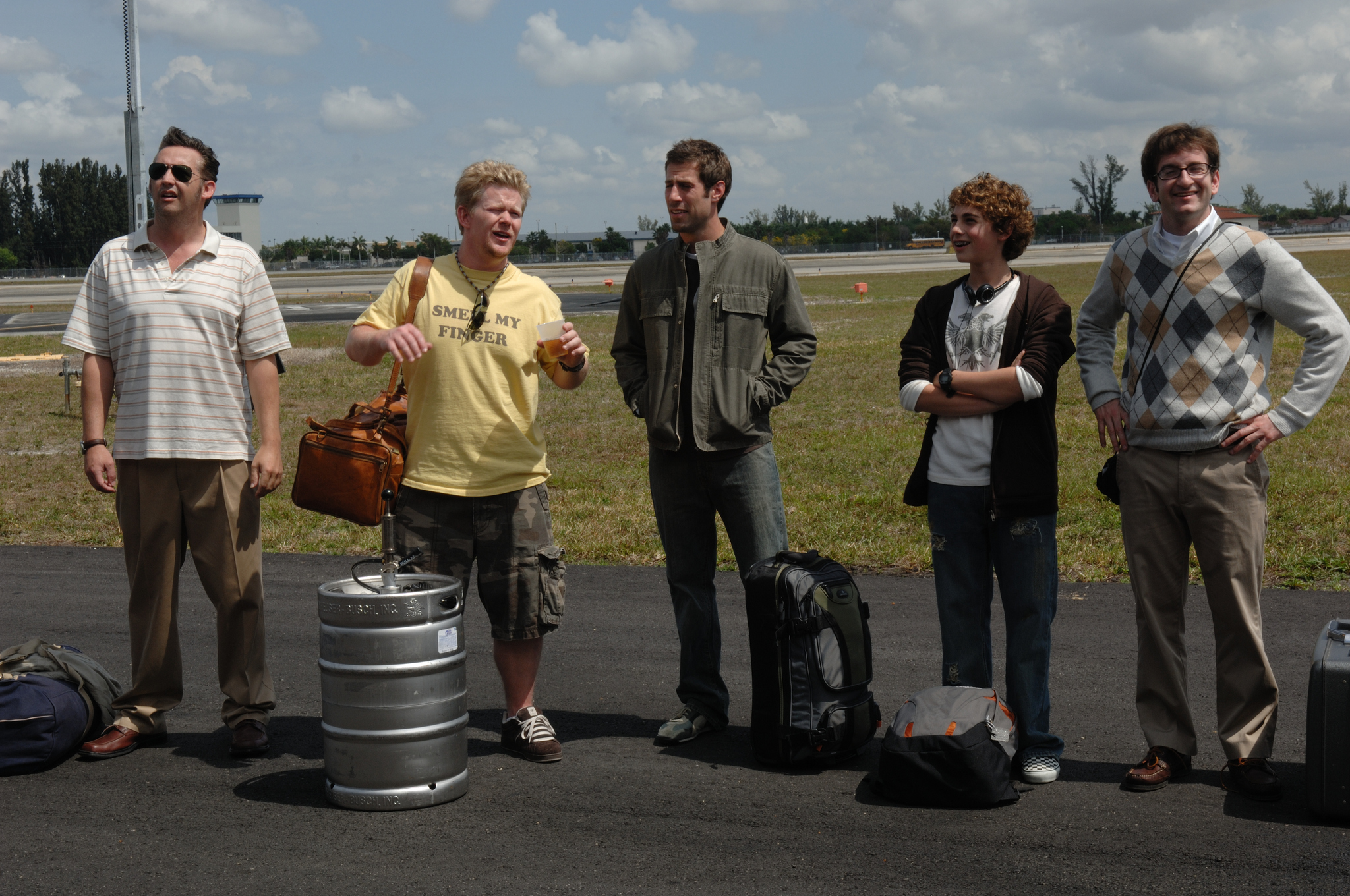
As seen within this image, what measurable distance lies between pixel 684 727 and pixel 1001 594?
1.34 m

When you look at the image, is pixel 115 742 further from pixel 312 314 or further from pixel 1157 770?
pixel 312 314

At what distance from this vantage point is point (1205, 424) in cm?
380

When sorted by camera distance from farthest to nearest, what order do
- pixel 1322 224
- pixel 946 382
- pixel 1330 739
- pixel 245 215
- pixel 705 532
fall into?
pixel 1322 224, pixel 245 215, pixel 705 532, pixel 946 382, pixel 1330 739

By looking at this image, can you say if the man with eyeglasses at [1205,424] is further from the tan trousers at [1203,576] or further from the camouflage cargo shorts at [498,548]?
the camouflage cargo shorts at [498,548]

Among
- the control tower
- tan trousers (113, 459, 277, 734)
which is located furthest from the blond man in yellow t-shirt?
the control tower

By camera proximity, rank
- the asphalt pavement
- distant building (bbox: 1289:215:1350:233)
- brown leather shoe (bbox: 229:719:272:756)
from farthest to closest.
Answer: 1. distant building (bbox: 1289:215:1350:233)
2. brown leather shoe (bbox: 229:719:272:756)
3. the asphalt pavement

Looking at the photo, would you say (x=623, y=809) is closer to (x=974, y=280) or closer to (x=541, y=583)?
(x=541, y=583)

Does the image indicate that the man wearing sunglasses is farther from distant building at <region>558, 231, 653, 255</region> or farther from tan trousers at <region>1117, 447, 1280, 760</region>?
distant building at <region>558, 231, 653, 255</region>

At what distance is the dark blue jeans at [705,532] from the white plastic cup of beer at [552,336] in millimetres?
732

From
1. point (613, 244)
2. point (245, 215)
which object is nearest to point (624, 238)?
point (613, 244)

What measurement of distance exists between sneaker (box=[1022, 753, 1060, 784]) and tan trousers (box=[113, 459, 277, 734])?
113 inches

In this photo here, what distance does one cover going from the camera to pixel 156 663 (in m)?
4.43

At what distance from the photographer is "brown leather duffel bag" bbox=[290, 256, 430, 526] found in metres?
4.15

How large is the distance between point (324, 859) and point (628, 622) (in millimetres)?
2926
